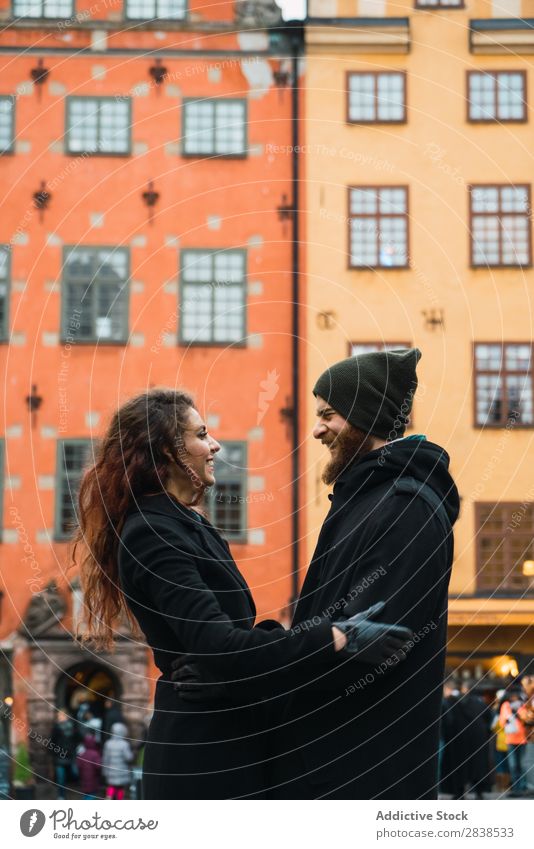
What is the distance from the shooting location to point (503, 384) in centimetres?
2388

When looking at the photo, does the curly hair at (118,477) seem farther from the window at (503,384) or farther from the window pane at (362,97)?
the window pane at (362,97)

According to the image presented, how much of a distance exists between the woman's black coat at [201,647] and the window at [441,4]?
69.0 feet

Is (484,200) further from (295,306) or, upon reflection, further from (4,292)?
(4,292)

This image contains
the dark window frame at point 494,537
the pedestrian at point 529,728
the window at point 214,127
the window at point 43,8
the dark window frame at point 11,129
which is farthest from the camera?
the window at point 43,8

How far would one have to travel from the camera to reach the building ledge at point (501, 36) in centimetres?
2375

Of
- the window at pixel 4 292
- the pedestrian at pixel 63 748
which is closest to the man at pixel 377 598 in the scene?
the pedestrian at pixel 63 748

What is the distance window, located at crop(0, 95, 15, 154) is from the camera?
23.8m

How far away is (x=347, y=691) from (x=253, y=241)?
19.6 m

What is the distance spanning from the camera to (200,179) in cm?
2397

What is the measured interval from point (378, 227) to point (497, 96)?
324 cm

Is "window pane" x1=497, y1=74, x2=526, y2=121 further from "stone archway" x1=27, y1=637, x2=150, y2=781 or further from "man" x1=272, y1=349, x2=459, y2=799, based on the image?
"man" x1=272, y1=349, x2=459, y2=799
